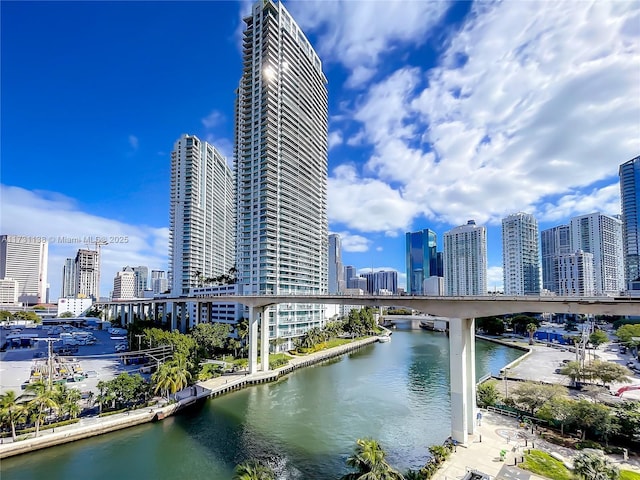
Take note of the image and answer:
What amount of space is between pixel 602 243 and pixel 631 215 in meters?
14.6

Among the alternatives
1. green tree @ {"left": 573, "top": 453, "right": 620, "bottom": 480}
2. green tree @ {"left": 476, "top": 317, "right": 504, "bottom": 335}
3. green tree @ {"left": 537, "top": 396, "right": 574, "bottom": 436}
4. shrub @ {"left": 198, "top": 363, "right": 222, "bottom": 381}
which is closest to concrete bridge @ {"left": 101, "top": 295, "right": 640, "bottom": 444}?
green tree @ {"left": 537, "top": 396, "right": 574, "bottom": 436}

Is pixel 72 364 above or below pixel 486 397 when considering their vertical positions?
below

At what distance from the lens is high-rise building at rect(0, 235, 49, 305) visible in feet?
531

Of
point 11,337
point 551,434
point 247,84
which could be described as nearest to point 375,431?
point 551,434

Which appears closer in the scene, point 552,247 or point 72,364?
point 72,364

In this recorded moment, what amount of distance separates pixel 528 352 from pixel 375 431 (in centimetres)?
4605

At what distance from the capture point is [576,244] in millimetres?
116312

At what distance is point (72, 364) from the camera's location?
44281mm

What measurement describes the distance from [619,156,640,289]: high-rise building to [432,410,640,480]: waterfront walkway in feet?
338

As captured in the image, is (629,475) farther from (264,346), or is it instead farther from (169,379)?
(264,346)

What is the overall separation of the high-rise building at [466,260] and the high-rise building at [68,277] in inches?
7905

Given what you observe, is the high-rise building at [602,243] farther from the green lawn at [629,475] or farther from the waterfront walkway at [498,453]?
the green lawn at [629,475]

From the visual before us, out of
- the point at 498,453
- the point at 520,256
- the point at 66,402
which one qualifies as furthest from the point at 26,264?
the point at 520,256

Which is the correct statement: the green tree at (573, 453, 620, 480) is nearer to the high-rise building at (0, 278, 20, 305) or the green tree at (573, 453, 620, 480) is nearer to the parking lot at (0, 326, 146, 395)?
the parking lot at (0, 326, 146, 395)
